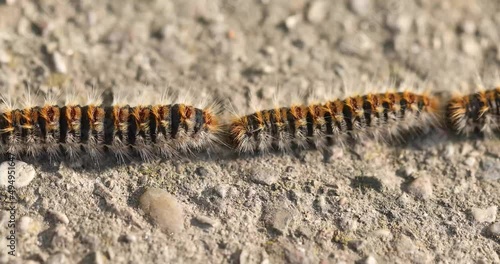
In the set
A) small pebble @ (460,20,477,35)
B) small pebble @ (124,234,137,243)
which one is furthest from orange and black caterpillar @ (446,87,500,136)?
small pebble @ (124,234,137,243)

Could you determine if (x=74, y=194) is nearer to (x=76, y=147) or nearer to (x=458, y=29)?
(x=76, y=147)

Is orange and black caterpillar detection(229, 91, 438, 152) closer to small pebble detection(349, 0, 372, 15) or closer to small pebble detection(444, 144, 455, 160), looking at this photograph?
small pebble detection(444, 144, 455, 160)

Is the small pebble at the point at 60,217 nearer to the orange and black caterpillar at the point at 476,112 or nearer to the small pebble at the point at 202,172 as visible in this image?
the small pebble at the point at 202,172

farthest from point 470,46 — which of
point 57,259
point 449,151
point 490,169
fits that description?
point 57,259

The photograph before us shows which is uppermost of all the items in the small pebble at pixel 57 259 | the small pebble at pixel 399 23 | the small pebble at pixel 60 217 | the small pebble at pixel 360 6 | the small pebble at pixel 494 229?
the small pebble at pixel 360 6

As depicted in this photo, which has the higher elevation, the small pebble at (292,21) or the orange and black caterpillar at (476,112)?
the small pebble at (292,21)

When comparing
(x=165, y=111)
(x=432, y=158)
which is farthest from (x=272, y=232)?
(x=432, y=158)

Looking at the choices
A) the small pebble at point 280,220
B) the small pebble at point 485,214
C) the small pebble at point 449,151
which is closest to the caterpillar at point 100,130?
the small pebble at point 280,220
